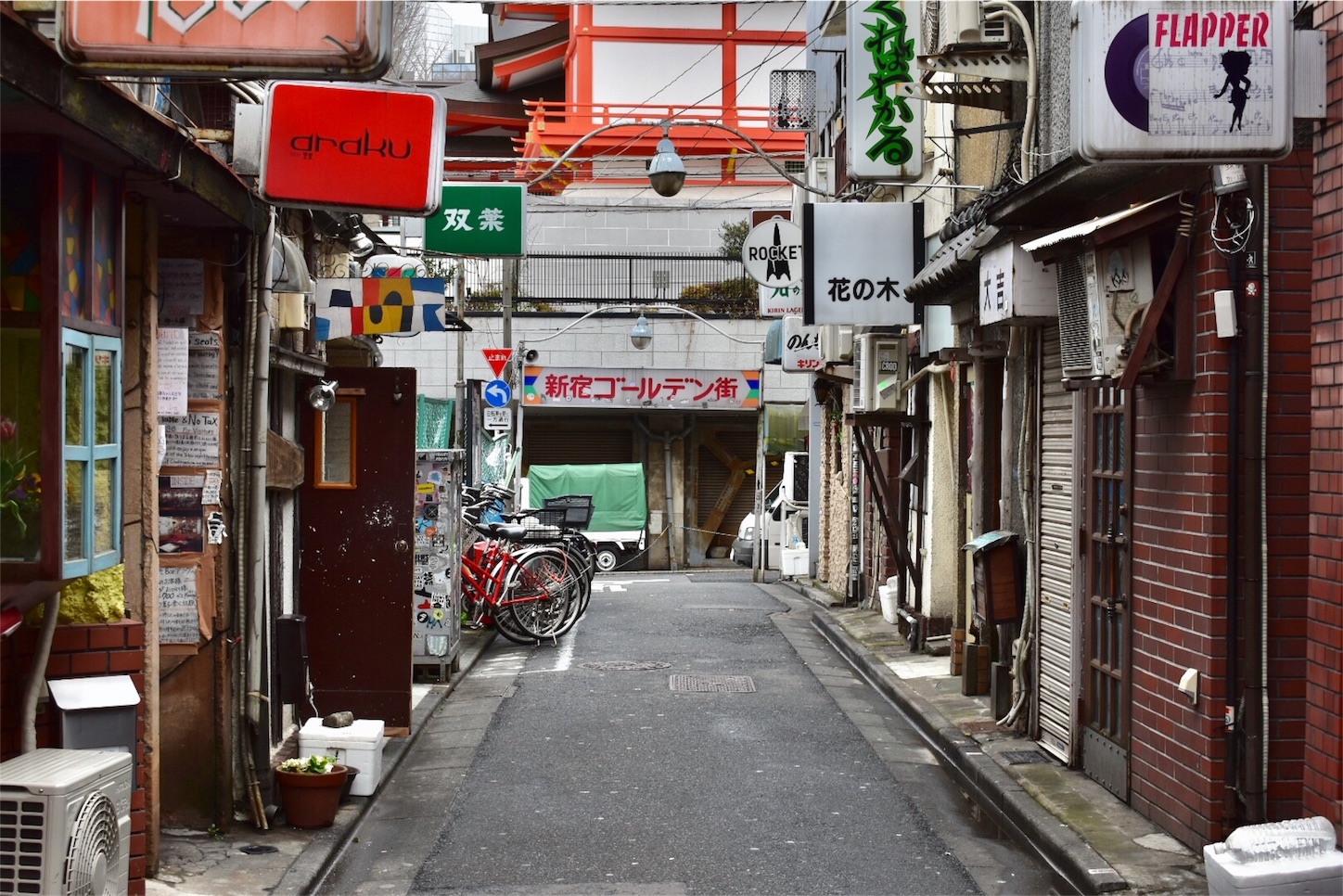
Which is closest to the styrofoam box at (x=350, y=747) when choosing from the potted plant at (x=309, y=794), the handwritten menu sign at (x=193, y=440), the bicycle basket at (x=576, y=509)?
the potted plant at (x=309, y=794)

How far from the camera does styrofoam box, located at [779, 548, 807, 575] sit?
27.2m

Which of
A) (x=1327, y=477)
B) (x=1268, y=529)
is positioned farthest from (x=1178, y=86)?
(x=1268, y=529)

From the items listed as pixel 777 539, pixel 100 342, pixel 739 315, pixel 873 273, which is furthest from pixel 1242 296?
pixel 739 315

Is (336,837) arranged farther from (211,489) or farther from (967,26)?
(967,26)

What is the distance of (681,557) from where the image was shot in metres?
35.5

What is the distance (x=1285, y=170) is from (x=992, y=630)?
19.9 ft

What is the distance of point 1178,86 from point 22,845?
226 inches

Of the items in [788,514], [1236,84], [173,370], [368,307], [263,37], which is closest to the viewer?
[263,37]

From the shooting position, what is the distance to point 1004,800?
9.20 meters

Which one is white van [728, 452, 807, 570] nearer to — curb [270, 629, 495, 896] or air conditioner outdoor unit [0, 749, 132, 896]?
curb [270, 629, 495, 896]

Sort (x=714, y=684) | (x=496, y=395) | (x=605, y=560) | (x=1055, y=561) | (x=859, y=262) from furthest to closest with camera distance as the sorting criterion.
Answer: (x=605, y=560) → (x=496, y=395) → (x=859, y=262) → (x=714, y=684) → (x=1055, y=561)

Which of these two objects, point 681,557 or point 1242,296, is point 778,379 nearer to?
point 681,557

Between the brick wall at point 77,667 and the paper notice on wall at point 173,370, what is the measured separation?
4.86 feet

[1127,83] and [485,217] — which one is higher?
[485,217]
